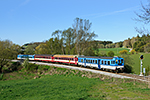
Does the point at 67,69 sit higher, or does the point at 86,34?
the point at 86,34

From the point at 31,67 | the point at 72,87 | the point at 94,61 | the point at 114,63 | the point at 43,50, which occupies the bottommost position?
the point at 72,87

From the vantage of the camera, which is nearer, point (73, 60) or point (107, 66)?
point (107, 66)

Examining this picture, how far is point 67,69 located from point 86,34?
19.9 meters

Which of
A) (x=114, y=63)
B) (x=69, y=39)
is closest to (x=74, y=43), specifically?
(x=69, y=39)

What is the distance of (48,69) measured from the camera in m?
36.2

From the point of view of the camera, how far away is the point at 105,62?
83.3ft

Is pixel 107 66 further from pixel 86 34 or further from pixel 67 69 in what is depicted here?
pixel 86 34

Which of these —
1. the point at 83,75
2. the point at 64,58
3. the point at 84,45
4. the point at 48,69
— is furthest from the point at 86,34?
the point at 83,75

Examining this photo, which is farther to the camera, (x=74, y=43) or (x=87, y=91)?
(x=74, y=43)

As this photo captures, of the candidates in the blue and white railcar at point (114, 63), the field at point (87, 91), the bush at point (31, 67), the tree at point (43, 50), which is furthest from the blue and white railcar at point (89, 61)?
the tree at point (43, 50)

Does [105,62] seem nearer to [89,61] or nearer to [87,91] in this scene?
[89,61]

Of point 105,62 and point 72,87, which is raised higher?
point 105,62

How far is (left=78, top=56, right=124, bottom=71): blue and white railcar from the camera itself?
2347 cm

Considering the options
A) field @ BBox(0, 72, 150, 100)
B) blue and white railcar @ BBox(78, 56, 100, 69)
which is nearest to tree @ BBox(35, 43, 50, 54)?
blue and white railcar @ BBox(78, 56, 100, 69)
